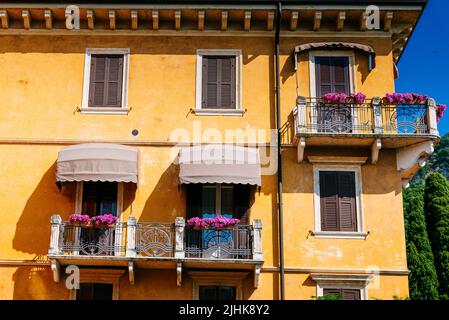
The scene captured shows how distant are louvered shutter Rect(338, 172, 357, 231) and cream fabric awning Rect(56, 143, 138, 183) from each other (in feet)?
18.6

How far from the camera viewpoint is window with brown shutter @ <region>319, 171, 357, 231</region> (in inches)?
725

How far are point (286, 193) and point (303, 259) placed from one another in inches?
73.3

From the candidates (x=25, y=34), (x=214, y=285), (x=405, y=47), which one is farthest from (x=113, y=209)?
(x=405, y=47)

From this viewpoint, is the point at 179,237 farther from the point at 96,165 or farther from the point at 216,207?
the point at 96,165

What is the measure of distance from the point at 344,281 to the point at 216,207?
13.0ft

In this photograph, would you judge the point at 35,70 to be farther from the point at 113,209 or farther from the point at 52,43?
the point at 113,209

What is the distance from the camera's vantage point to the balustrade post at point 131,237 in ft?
57.1

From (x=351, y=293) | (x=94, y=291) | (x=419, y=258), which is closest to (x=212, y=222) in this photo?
(x=94, y=291)

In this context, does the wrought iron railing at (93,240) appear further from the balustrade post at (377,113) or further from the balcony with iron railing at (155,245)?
the balustrade post at (377,113)

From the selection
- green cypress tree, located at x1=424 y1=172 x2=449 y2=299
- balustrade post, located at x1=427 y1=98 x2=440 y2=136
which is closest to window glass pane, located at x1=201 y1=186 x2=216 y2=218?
balustrade post, located at x1=427 y1=98 x2=440 y2=136

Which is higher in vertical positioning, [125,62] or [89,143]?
[125,62]

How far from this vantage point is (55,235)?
57.4 feet
